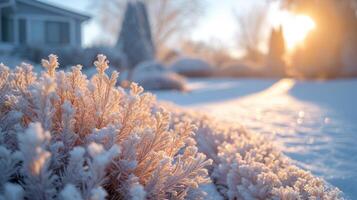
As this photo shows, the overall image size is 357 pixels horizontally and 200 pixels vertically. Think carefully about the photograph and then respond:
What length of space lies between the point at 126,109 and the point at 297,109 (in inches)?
202

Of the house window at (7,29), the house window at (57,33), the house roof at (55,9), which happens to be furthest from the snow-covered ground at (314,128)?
the house window at (7,29)

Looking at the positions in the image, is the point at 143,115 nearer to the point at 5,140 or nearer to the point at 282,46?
the point at 5,140

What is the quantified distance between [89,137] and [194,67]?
698 inches

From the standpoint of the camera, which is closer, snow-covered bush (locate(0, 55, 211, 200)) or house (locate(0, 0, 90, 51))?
snow-covered bush (locate(0, 55, 211, 200))

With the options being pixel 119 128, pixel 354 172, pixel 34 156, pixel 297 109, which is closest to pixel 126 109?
pixel 119 128

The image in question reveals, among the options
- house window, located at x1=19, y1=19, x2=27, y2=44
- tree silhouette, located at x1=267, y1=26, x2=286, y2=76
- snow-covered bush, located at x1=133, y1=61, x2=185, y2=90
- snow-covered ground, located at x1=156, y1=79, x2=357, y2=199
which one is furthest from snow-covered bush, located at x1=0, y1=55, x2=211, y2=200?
tree silhouette, located at x1=267, y1=26, x2=286, y2=76

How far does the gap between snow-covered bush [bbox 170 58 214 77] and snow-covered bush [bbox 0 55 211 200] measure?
1738cm

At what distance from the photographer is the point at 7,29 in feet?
53.0

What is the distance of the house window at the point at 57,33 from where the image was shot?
1692 centimetres

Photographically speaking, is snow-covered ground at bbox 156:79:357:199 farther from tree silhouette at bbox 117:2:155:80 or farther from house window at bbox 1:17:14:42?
house window at bbox 1:17:14:42

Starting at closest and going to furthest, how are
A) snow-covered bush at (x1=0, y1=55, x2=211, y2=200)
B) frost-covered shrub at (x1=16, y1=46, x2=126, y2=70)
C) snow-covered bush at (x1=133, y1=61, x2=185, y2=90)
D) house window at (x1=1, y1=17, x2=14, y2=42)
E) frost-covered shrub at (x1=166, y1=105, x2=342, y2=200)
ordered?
snow-covered bush at (x1=0, y1=55, x2=211, y2=200)
frost-covered shrub at (x1=166, y1=105, x2=342, y2=200)
snow-covered bush at (x1=133, y1=61, x2=185, y2=90)
frost-covered shrub at (x1=16, y1=46, x2=126, y2=70)
house window at (x1=1, y1=17, x2=14, y2=42)

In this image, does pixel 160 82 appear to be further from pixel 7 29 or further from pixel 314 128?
pixel 7 29

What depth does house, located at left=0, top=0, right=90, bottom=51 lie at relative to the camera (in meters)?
15.9

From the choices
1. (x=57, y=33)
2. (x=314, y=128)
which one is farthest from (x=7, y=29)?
(x=314, y=128)
